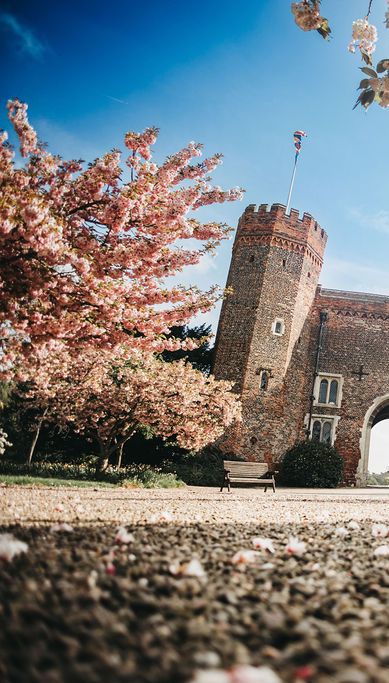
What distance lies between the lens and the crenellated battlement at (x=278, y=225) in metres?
21.9

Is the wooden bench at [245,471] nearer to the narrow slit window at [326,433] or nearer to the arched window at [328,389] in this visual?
the narrow slit window at [326,433]

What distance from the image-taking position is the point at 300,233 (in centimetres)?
2211

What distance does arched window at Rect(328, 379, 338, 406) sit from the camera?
22.1 metres


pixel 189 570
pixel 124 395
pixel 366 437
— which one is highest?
pixel 366 437

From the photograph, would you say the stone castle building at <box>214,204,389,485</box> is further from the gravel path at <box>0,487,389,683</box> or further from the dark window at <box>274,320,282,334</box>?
the gravel path at <box>0,487,389,683</box>

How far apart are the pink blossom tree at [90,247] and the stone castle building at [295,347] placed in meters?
12.7

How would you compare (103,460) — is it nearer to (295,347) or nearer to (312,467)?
(312,467)

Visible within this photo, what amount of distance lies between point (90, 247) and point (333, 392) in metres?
17.9

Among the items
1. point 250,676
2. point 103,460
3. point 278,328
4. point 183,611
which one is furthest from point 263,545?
point 278,328

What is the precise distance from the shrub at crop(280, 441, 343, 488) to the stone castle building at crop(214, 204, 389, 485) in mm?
813

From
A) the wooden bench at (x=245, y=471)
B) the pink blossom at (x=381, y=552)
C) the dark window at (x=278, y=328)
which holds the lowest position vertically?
the pink blossom at (x=381, y=552)

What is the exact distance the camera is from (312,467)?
19.0m

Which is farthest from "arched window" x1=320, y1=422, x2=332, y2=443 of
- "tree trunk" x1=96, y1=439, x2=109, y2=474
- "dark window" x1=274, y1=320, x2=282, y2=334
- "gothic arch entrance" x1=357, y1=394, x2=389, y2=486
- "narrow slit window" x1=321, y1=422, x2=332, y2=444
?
"tree trunk" x1=96, y1=439, x2=109, y2=474

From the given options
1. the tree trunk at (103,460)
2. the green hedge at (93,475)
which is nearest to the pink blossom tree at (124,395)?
the tree trunk at (103,460)
